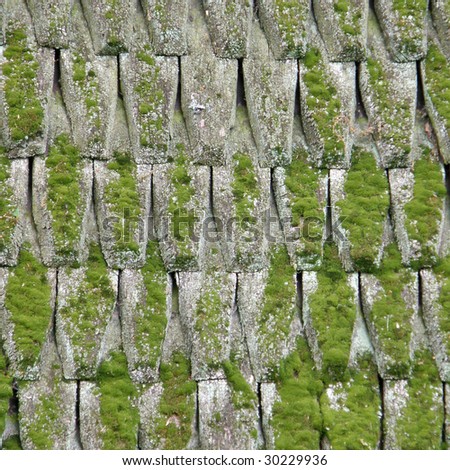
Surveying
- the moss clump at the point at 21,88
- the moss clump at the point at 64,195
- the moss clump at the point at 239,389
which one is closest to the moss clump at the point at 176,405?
the moss clump at the point at 239,389

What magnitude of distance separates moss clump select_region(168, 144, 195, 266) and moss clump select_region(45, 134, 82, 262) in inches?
35.9

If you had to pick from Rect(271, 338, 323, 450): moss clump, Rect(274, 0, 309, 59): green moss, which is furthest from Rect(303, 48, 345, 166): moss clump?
Rect(271, 338, 323, 450): moss clump

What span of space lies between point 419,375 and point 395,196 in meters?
1.78

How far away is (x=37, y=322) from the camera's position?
18.5 ft

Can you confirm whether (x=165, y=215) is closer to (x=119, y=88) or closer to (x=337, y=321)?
(x=119, y=88)

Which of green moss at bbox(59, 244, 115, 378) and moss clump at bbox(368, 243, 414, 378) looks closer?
green moss at bbox(59, 244, 115, 378)

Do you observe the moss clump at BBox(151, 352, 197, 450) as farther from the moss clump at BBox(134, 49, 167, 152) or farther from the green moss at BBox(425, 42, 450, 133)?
the green moss at BBox(425, 42, 450, 133)

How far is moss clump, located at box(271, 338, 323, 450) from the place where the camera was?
5703 millimetres

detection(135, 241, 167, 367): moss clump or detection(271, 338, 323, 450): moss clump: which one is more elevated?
detection(135, 241, 167, 367): moss clump

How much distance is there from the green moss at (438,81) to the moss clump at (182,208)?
261 centimetres

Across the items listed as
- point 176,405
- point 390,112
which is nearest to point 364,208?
point 390,112

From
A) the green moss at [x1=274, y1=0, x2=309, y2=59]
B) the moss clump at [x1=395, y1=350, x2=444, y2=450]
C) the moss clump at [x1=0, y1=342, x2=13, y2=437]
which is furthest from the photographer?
the green moss at [x1=274, y1=0, x2=309, y2=59]

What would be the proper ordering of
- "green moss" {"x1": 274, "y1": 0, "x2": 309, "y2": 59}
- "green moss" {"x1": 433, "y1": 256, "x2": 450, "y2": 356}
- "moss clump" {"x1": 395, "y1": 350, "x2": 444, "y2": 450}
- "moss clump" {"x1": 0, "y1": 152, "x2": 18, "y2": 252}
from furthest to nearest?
"green moss" {"x1": 274, "y1": 0, "x2": 309, "y2": 59}, "green moss" {"x1": 433, "y1": 256, "x2": 450, "y2": 356}, "moss clump" {"x1": 395, "y1": 350, "x2": 444, "y2": 450}, "moss clump" {"x1": 0, "y1": 152, "x2": 18, "y2": 252}
